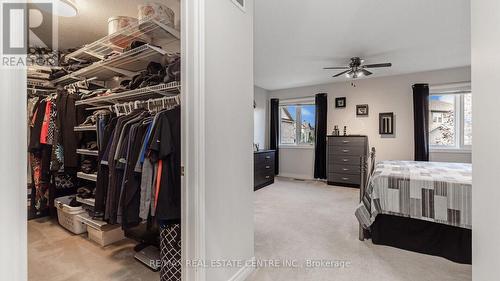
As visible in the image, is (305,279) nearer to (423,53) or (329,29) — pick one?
(329,29)

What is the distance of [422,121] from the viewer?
4.30 metres

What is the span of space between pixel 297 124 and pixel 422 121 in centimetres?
268

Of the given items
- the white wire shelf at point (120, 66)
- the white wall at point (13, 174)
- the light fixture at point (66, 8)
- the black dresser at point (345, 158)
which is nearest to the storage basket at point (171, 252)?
the white wall at point (13, 174)

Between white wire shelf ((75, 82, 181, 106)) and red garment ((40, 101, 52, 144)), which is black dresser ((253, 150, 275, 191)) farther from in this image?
red garment ((40, 101, 52, 144))

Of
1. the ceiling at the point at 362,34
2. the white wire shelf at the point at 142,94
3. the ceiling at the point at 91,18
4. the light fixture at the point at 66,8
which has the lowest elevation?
the white wire shelf at the point at 142,94

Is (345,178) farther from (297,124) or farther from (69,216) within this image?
(69,216)

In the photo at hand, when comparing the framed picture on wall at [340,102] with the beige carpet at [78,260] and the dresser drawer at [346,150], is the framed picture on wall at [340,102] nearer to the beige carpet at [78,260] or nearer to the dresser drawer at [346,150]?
the dresser drawer at [346,150]

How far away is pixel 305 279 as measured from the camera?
170cm

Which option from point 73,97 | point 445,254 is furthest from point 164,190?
point 445,254

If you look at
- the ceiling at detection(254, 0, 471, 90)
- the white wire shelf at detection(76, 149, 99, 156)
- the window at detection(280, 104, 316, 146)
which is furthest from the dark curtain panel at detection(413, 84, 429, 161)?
the white wire shelf at detection(76, 149, 99, 156)

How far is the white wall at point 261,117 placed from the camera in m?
5.76

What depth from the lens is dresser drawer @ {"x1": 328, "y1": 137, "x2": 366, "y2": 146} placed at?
4.71m

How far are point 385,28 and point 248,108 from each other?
7.31 ft

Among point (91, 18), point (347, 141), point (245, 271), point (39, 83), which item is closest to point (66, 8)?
point (91, 18)
